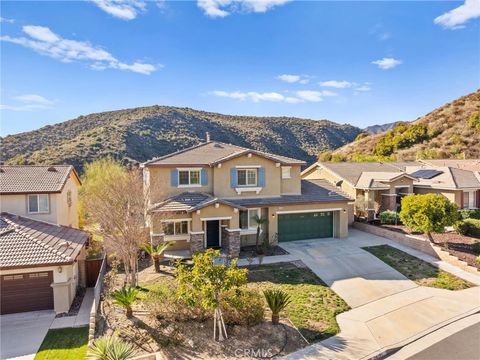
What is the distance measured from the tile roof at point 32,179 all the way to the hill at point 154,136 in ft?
85.2

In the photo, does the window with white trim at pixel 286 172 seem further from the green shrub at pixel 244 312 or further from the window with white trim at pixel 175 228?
the green shrub at pixel 244 312

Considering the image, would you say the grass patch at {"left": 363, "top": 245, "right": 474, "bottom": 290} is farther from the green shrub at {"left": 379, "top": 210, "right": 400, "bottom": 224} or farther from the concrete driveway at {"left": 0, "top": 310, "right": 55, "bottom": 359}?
the concrete driveway at {"left": 0, "top": 310, "right": 55, "bottom": 359}

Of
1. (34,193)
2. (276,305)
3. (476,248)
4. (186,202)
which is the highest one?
(34,193)

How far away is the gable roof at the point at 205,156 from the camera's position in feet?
73.5

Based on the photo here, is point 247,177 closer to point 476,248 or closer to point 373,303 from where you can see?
point 373,303

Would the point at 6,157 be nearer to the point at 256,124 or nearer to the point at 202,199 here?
the point at 202,199

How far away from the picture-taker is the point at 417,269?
1925 cm

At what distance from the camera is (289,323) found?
12.8 metres

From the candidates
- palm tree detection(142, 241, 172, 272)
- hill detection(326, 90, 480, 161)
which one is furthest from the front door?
hill detection(326, 90, 480, 161)

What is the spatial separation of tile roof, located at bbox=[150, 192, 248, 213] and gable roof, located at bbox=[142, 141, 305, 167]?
2.41 metres

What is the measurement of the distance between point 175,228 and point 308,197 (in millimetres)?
11110

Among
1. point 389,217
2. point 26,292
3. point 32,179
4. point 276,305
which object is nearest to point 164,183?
point 32,179

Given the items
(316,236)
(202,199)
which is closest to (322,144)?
(316,236)

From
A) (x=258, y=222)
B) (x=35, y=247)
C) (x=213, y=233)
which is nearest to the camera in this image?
(x=35, y=247)
